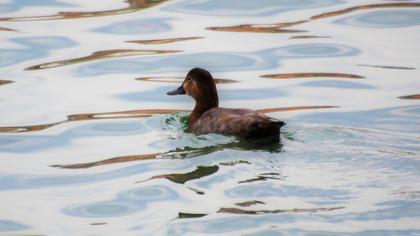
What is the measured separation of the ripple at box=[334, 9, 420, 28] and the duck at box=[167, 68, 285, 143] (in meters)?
4.32

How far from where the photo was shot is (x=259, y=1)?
1869 cm

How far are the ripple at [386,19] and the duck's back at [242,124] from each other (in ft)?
16.9

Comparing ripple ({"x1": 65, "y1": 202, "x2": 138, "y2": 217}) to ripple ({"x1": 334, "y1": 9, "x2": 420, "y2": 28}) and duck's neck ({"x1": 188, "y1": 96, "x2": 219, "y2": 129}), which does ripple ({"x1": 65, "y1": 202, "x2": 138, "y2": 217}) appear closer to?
duck's neck ({"x1": 188, "y1": 96, "x2": 219, "y2": 129})

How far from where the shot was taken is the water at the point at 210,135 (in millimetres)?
10305

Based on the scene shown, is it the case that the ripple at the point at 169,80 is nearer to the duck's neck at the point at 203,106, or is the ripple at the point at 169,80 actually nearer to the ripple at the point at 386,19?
the duck's neck at the point at 203,106

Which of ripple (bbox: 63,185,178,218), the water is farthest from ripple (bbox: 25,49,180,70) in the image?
ripple (bbox: 63,185,178,218)

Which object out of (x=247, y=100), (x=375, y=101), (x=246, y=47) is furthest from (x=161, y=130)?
(x=246, y=47)

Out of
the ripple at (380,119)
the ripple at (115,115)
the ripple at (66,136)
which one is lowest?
the ripple at (66,136)

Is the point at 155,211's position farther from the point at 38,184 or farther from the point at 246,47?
the point at 246,47

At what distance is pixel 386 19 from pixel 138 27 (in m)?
3.51

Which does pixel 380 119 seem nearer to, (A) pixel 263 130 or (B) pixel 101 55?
(A) pixel 263 130

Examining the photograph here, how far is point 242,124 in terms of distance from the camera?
40.2 ft

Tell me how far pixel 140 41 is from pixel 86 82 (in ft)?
6.25

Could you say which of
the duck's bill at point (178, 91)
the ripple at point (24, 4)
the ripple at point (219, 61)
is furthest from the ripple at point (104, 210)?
the ripple at point (24, 4)
